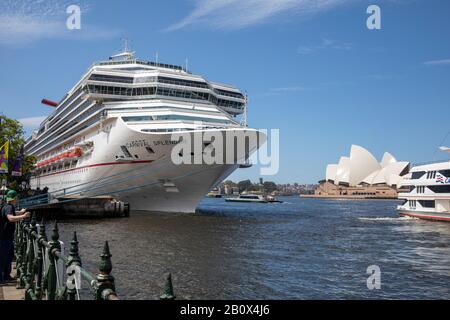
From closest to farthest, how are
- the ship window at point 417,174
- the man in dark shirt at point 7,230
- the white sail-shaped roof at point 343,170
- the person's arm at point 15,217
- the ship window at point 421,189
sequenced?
the person's arm at point 15,217, the man in dark shirt at point 7,230, the ship window at point 421,189, the ship window at point 417,174, the white sail-shaped roof at point 343,170

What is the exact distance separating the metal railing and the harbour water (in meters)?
5.83

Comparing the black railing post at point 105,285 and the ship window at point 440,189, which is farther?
the ship window at point 440,189

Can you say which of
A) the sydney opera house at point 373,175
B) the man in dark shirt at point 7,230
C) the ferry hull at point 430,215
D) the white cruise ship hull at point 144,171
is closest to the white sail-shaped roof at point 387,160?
the sydney opera house at point 373,175

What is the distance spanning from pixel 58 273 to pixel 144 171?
31.3m

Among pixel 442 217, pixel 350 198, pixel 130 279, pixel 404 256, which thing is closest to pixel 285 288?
pixel 130 279

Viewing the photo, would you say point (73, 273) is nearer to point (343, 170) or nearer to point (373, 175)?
point (373, 175)

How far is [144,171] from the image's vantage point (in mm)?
36844

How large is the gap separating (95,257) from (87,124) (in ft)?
92.6

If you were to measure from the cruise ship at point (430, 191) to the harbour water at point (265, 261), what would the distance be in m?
10.3

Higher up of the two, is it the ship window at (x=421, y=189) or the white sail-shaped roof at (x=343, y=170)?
the white sail-shaped roof at (x=343, y=170)

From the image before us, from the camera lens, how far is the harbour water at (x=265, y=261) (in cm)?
1409

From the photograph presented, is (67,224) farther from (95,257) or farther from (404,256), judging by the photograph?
(404,256)

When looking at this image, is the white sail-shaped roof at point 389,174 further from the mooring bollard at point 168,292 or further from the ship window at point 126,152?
the mooring bollard at point 168,292

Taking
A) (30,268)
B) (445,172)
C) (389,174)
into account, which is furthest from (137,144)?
(389,174)
